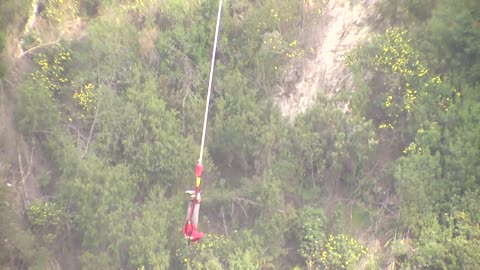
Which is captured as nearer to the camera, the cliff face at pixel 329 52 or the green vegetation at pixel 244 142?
the green vegetation at pixel 244 142

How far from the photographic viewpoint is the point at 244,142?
9477 mm

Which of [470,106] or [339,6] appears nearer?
[470,106]

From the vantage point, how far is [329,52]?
10.1 meters

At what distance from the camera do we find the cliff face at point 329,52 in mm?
9789

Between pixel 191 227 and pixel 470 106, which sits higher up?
pixel 470 106

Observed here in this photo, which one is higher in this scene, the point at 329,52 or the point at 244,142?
the point at 329,52

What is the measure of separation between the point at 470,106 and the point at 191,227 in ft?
16.0

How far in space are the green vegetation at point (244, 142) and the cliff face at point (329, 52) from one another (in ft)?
0.98

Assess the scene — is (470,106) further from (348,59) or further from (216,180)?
(216,180)

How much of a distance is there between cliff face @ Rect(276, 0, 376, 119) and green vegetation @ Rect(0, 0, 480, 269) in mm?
300

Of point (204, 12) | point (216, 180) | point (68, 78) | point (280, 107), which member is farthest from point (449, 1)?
point (68, 78)

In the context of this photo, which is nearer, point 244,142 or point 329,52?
point 244,142

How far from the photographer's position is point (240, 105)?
31.4ft

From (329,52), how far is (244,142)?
254 centimetres
